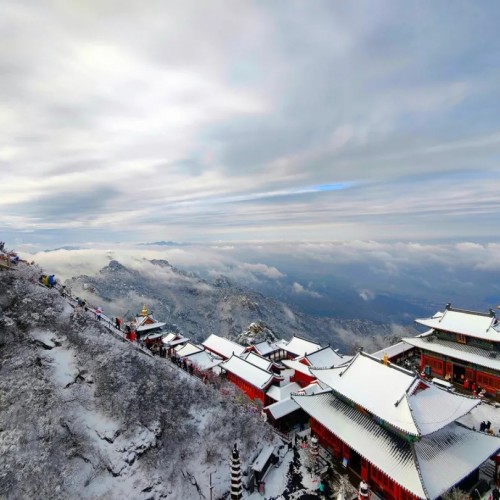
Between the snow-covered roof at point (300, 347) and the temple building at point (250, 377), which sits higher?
the temple building at point (250, 377)

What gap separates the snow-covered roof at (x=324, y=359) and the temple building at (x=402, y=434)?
18006 mm

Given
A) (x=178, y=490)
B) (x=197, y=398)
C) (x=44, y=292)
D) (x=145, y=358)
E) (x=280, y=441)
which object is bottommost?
(x=280, y=441)

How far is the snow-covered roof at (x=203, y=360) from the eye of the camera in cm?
5944

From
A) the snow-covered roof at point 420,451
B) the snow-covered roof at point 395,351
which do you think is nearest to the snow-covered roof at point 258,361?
the snow-covered roof at point 395,351

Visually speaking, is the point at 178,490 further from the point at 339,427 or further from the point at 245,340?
the point at 245,340

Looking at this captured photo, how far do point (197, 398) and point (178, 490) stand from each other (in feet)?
31.3

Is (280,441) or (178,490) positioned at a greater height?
(178,490)

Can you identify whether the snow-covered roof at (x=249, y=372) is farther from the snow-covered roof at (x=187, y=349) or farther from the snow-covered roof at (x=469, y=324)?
the snow-covered roof at (x=469, y=324)

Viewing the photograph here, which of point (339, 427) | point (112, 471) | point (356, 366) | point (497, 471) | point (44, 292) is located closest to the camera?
point (112, 471)

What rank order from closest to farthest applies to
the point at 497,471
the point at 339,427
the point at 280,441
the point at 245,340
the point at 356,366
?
the point at 497,471, the point at 339,427, the point at 356,366, the point at 280,441, the point at 245,340

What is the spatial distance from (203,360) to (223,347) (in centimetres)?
1044

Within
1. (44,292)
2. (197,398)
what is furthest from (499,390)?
(44,292)

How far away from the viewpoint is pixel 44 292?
3966 centimetres

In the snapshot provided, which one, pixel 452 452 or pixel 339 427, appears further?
pixel 339 427
